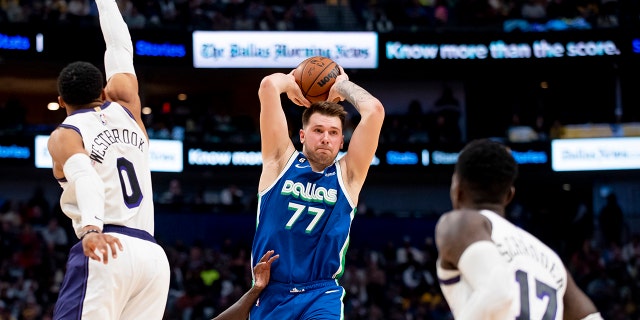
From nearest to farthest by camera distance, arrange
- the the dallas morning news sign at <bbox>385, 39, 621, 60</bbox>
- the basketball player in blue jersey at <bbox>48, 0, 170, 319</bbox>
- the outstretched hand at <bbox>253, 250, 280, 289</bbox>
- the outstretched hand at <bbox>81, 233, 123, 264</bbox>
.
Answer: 1. the outstretched hand at <bbox>81, 233, 123, 264</bbox>
2. the basketball player in blue jersey at <bbox>48, 0, 170, 319</bbox>
3. the outstretched hand at <bbox>253, 250, 280, 289</bbox>
4. the the dallas morning news sign at <bbox>385, 39, 621, 60</bbox>

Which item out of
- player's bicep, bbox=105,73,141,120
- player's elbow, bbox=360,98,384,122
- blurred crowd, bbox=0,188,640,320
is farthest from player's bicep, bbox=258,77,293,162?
blurred crowd, bbox=0,188,640,320

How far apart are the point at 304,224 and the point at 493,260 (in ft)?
8.07

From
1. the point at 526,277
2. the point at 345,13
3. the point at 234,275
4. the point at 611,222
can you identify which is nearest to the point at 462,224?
the point at 526,277

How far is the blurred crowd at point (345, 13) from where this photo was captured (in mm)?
22344

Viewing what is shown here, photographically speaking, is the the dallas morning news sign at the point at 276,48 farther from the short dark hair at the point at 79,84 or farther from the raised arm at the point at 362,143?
the short dark hair at the point at 79,84

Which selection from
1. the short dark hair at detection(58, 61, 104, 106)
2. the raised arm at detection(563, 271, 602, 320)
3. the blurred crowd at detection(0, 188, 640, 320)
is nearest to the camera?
the raised arm at detection(563, 271, 602, 320)

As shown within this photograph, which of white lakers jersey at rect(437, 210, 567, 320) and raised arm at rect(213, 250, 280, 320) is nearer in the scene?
white lakers jersey at rect(437, 210, 567, 320)

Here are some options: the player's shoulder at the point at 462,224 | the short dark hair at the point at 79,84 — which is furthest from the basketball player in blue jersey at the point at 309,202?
the player's shoulder at the point at 462,224

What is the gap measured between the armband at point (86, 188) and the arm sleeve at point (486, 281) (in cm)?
221

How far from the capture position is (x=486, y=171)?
12.3 ft

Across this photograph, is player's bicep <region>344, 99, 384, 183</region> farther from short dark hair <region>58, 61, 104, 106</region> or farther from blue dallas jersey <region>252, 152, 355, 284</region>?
short dark hair <region>58, 61, 104, 106</region>

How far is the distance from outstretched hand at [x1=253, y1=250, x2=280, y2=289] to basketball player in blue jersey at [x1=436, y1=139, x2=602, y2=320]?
208 cm

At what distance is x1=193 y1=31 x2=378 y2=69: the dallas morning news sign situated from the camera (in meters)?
22.6

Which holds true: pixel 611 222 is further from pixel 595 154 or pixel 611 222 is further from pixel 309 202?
pixel 309 202
